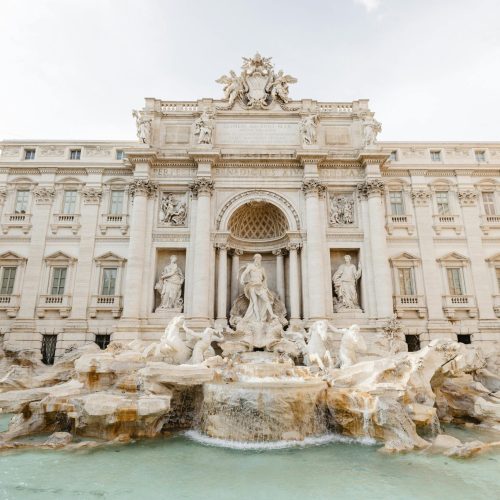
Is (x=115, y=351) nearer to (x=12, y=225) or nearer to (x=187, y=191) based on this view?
(x=187, y=191)

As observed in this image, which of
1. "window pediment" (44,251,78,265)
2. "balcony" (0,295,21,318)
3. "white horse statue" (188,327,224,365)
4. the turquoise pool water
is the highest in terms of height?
"window pediment" (44,251,78,265)

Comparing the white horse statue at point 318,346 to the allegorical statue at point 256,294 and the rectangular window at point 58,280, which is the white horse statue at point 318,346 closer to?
the allegorical statue at point 256,294

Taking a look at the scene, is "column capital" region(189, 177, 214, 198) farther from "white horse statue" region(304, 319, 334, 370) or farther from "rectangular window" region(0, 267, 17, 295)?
"rectangular window" region(0, 267, 17, 295)

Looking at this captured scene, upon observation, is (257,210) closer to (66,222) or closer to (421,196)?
(421,196)

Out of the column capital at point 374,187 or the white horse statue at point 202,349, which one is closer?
the white horse statue at point 202,349

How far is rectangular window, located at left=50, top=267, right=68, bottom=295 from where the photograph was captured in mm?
18328

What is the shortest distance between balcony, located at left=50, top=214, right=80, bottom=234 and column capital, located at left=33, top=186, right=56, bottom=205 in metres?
0.95

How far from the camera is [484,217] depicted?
19484 millimetres

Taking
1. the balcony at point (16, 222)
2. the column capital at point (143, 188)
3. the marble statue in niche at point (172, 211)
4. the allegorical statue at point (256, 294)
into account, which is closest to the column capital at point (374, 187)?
the allegorical statue at point (256, 294)

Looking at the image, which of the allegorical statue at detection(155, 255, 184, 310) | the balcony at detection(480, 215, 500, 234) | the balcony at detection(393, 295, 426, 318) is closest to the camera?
the allegorical statue at detection(155, 255, 184, 310)

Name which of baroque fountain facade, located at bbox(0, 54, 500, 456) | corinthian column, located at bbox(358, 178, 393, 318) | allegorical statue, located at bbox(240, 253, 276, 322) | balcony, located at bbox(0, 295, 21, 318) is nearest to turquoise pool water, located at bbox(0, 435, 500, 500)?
baroque fountain facade, located at bbox(0, 54, 500, 456)

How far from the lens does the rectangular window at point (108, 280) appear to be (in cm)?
1817

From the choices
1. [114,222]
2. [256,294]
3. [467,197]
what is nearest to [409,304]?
[467,197]

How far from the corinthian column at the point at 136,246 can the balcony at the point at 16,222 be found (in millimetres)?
5830
